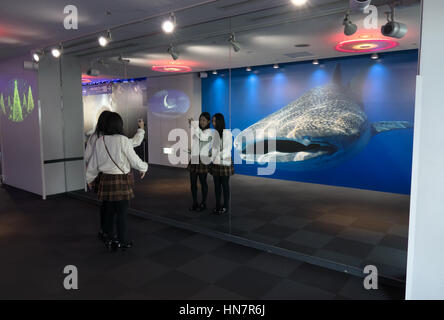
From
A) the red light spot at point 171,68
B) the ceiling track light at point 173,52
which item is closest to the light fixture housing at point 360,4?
the ceiling track light at point 173,52

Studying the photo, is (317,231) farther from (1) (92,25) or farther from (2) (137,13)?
(1) (92,25)

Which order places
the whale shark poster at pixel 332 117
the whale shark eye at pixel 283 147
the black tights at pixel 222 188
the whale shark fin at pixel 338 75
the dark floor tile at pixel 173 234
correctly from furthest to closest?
the whale shark eye at pixel 283 147 → the whale shark fin at pixel 338 75 → the whale shark poster at pixel 332 117 → the black tights at pixel 222 188 → the dark floor tile at pixel 173 234

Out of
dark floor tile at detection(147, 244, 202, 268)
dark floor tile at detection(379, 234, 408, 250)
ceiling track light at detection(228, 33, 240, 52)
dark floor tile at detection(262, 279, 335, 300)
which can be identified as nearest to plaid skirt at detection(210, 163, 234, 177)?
dark floor tile at detection(147, 244, 202, 268)

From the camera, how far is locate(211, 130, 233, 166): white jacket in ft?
16.2

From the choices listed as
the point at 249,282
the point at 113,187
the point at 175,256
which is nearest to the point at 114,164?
the point at 113,187

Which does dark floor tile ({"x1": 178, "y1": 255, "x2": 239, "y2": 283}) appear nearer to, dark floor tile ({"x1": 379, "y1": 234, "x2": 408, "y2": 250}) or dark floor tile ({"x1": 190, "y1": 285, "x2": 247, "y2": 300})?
dark floor tile ({"x1": 190, "y1": 285, "x2": 247, "y2": 300})

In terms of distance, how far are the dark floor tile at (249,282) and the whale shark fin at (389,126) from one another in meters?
4.31

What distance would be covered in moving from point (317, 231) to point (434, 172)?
7.60 ft

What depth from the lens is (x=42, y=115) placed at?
643cm

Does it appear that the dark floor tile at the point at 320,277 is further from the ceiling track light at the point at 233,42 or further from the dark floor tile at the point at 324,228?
the ceiling track light at the point at 233,42

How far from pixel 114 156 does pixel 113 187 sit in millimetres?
357

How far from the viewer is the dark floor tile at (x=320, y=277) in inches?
124

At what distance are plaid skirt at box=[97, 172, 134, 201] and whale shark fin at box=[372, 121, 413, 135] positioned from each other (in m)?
4.96
